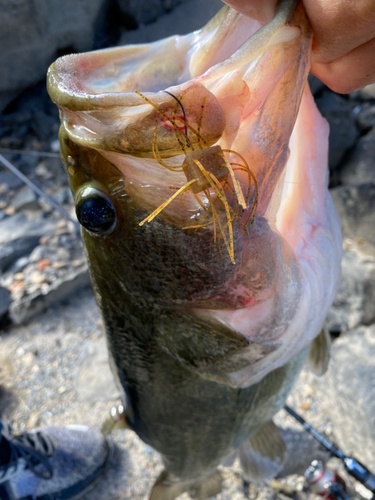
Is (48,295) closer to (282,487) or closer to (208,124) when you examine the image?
(282,487)

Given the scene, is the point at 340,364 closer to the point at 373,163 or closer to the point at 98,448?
the point at 98,448

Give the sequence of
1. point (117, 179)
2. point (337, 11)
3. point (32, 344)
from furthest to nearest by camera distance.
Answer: point (32, 344) < point (117, 179) < point (337, 11)

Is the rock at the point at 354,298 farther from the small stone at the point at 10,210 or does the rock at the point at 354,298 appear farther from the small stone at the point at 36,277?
the small stone at the point at 10,210

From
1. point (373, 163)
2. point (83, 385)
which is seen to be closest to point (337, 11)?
point (83, 385)

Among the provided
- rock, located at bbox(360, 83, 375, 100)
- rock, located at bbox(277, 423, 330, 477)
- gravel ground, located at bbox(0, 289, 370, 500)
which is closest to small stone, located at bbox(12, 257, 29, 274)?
gravel ground, located at bbox(0, 289, 370, 500)

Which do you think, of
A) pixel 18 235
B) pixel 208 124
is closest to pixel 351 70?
pixel 208 124

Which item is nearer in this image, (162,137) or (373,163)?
(162,137)
